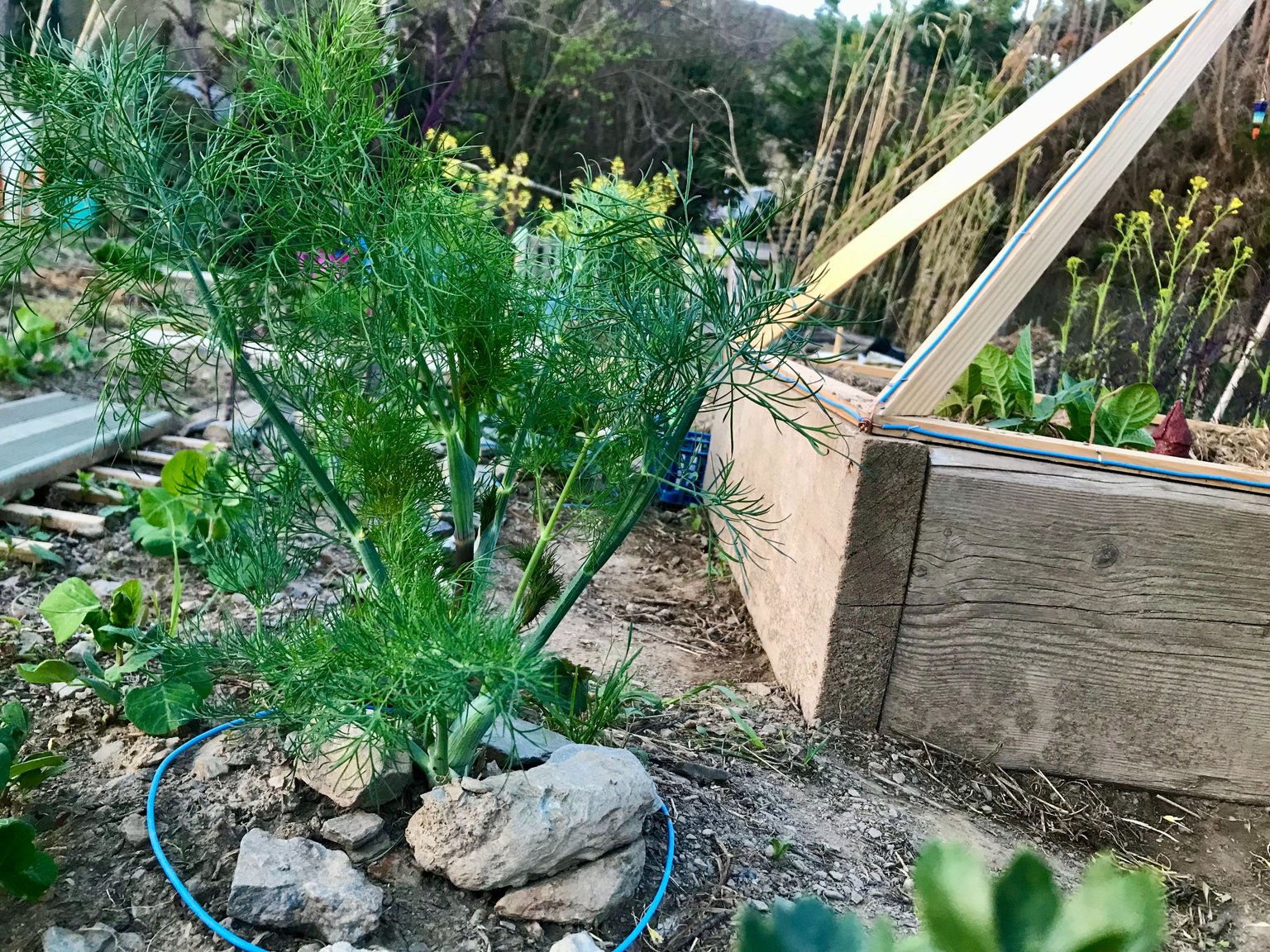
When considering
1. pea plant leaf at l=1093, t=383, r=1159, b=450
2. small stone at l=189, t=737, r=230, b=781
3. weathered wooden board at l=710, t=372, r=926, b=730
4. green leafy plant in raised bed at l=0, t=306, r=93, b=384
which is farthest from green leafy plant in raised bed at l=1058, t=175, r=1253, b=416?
green leafy plant in raised bed at l=0, t=306, r=93, b=384

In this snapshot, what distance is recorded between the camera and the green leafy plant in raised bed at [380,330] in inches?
48.2

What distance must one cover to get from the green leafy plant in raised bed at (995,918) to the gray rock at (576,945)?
2.93 feet

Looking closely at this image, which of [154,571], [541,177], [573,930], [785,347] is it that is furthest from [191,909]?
[541,177]

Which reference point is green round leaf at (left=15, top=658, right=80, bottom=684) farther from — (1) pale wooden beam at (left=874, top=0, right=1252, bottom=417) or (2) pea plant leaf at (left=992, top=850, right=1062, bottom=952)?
(2) pea plant leaf at (left=992, top=850, right=1062, bottom=952)

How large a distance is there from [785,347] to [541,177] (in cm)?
836

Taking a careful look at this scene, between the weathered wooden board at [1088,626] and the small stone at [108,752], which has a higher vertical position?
the weathered wooden board at [1088,626]

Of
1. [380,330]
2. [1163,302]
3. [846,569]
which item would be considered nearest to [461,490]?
[380,330]

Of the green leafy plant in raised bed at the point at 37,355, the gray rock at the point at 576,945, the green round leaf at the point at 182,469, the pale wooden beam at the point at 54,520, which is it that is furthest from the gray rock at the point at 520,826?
the green leafy plant in raised bed at the point at 37,355

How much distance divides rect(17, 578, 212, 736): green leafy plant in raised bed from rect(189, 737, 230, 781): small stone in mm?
64

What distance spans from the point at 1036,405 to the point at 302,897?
200 cm

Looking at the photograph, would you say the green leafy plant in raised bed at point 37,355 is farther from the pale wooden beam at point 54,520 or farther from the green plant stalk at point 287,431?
the green plant stalk at point 287,431

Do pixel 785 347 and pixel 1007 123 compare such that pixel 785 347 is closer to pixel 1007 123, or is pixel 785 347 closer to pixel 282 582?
pixel 282 582

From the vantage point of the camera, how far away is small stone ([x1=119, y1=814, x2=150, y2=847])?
4.51 ft

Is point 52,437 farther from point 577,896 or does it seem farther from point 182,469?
point 577,896
